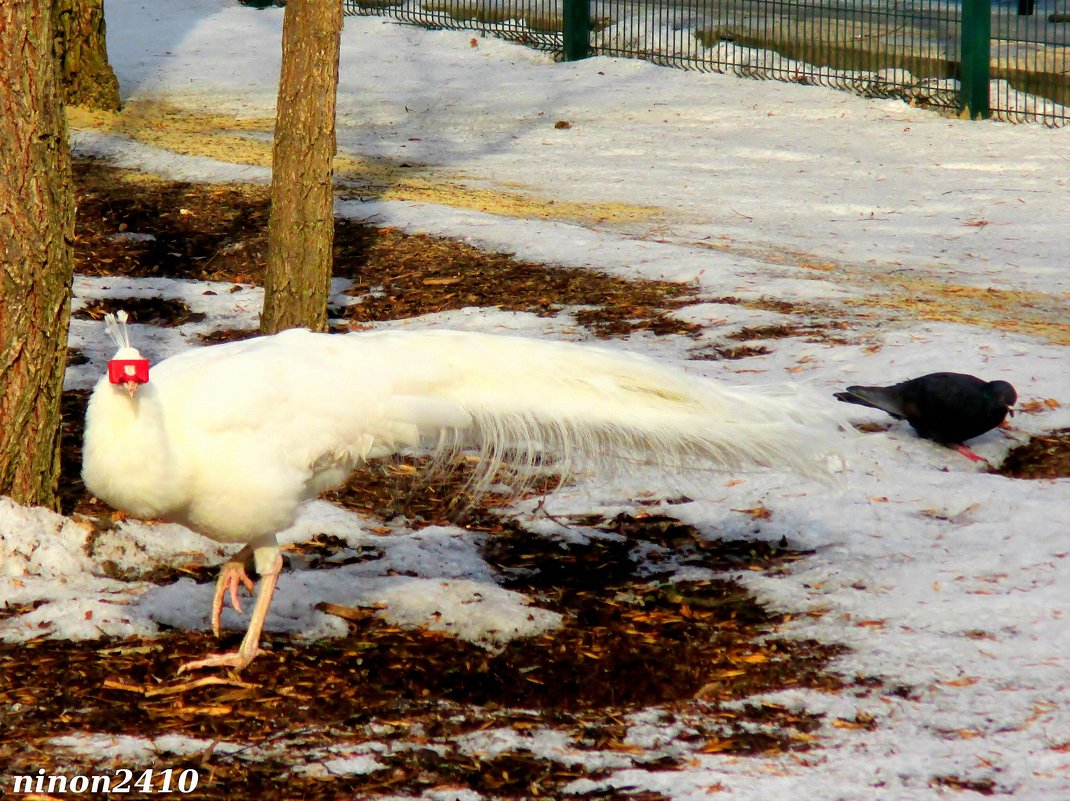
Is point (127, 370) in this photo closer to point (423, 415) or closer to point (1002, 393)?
point (423, 415)

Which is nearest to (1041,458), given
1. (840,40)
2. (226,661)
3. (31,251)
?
(226,661)

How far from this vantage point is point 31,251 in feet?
16.1

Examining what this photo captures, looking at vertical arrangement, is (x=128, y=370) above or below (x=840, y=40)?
below

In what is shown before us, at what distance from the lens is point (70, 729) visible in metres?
3.84

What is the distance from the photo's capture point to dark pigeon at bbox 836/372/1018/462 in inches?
234

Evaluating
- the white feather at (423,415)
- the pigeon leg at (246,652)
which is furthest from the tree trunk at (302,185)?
the pigeon leg at (246,652)

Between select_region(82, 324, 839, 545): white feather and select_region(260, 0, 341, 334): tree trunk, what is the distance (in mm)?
3151

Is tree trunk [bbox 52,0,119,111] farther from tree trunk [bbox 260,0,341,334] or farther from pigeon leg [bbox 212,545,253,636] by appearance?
pigeon leg [bbox 212,545,253,636]

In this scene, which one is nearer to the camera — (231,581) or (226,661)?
(226,661)

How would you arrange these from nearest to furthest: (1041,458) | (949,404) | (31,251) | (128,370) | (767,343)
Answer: (128,370) → (31,251) → (949,404) → (1041,458) → (767,343)

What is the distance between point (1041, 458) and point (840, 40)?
1035cm

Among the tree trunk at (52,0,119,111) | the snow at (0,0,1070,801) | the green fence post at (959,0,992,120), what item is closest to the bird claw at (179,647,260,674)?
the snow at (0,0,1070,801)

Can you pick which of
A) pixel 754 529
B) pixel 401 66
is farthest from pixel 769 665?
pixel 401 66

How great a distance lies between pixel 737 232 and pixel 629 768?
709cm
